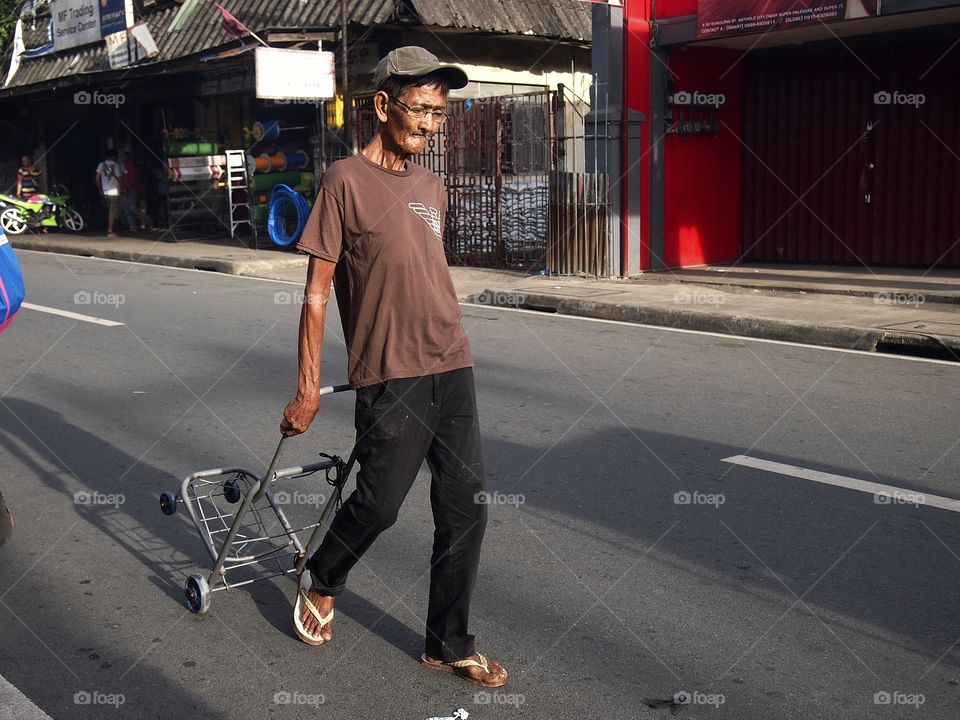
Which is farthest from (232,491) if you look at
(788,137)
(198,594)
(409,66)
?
(788,137)

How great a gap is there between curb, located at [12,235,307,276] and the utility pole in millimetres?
2179

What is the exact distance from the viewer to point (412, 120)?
3.51 m

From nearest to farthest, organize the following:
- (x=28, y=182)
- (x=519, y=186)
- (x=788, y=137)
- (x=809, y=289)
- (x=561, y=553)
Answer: (x=561, y=553) → (x=809, y=289) → (x=788, y=137) → (x=519, y=186) → (x=28, y=182)

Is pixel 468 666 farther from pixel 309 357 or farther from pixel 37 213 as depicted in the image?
pixel 37 213

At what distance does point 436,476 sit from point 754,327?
7534 millimetres

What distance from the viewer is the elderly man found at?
11.5 ft

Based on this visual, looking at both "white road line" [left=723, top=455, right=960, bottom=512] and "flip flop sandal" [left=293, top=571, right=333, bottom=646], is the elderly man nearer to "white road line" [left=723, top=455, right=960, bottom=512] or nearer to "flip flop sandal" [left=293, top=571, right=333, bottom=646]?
"flip flop sandal" [left=293, top=571, right=333, bottom=646]

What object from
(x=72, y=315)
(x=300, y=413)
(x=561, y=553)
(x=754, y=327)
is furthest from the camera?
(x=72, y=315)

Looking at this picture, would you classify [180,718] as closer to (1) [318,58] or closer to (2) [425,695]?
(2) [425,695]

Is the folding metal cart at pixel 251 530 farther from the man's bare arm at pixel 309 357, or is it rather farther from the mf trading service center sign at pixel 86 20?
the mf trading service center sign at pixel 86 20

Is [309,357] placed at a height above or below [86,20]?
below

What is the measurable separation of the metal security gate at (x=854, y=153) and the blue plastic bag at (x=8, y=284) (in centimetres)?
1189

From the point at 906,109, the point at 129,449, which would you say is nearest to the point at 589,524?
the point at 129,449

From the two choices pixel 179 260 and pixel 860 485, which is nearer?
pixel 860 485
